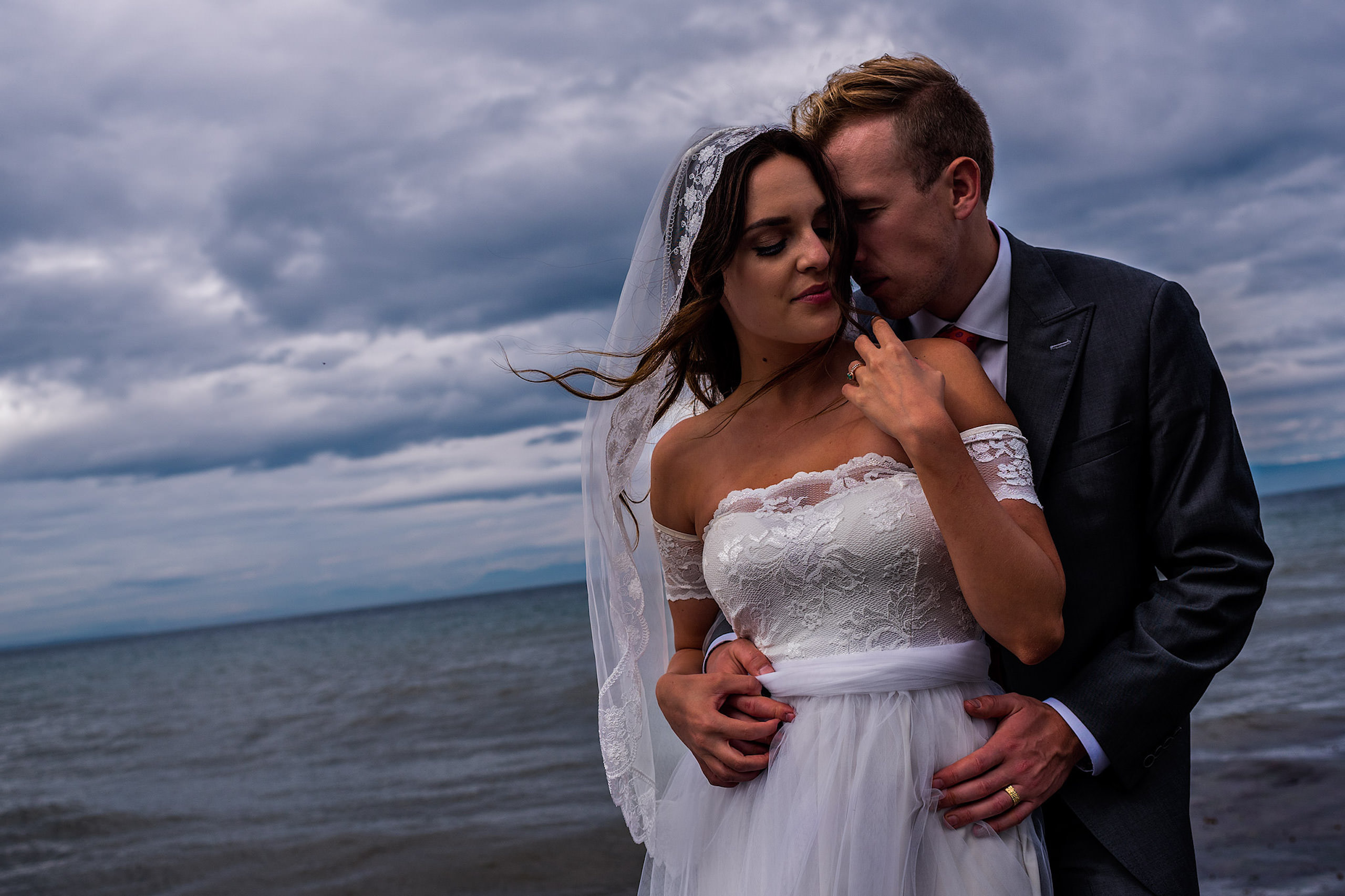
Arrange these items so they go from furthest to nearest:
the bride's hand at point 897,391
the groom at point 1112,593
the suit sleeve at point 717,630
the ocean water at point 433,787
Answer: the ocean water at point 433,787 → the suit sleeve at point 717,630 → the groom at point 1112,593 → the bride's hand at point 897,391

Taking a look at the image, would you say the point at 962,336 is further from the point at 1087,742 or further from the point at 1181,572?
the point at 1087,742

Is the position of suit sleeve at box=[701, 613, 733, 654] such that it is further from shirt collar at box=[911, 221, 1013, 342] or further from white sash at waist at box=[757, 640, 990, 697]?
shirt collar at box=[911, 221, 1013, 342]

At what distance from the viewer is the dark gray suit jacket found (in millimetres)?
2225

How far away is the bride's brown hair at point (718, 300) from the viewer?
244 centimetres

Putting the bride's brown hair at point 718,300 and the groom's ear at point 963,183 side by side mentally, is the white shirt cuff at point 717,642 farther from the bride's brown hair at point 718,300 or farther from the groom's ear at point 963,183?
the groom's ear at point 963,183

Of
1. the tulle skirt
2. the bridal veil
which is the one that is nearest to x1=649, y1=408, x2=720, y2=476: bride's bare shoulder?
the bridal veil

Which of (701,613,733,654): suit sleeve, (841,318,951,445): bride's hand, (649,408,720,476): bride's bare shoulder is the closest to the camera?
(841,318,951,445): bride's hand

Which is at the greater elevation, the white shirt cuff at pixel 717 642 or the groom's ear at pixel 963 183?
the groom's ear at pixel 963 183

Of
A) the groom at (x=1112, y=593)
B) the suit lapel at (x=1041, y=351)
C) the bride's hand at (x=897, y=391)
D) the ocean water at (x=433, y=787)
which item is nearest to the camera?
the bride's hand at (x=897, y=391)

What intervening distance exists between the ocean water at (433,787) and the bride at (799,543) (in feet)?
14.0

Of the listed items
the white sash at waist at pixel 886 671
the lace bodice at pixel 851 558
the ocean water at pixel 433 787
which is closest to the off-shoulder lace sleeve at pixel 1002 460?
the lace bodice at pixel 851 558

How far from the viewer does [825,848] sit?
2.04 metres

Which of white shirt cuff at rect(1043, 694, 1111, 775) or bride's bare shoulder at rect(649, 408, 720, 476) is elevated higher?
bride's bare shoulder at rect(649, 408, 720, 476)

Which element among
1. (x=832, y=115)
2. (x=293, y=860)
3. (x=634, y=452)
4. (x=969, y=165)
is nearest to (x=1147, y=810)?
(x=634, y=452)
